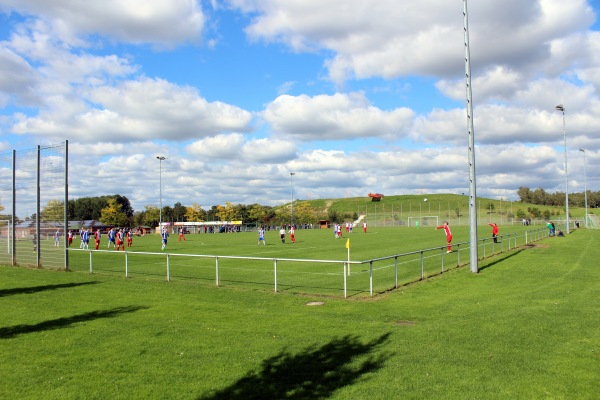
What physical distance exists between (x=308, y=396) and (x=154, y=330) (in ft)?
15.1

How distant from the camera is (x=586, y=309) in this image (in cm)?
1067

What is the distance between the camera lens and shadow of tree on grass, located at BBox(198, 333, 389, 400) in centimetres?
577

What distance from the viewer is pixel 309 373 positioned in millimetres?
6496

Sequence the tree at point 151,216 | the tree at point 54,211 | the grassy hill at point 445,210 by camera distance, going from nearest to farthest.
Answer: the tree at point 54,211 → the grassy hill at point 445,210 → the tree at point 151,216

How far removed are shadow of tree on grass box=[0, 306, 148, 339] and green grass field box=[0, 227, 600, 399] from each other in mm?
28

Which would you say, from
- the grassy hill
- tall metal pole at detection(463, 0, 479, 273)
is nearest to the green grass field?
tall metal pole at detection(463, 0, 479, 273)

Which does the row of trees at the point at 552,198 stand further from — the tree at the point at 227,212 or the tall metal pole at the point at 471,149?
the tall metal pole at the point at 471,149

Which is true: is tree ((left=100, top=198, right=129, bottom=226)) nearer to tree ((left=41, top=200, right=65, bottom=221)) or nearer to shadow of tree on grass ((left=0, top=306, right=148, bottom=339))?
tree ((left=41, top=200, right=65, bottom=221))

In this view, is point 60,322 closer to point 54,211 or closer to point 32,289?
point 32,289

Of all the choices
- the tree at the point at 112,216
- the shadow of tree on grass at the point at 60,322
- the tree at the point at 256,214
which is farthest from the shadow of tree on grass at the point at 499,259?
the tree at the point at 256,214

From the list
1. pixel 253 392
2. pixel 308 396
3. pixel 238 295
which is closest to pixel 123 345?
pixel 253 392

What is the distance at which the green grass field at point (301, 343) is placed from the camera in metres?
5.96

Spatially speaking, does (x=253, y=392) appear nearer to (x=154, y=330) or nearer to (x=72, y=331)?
(x=154, y=330)

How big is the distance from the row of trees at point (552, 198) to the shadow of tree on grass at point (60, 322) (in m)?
184
